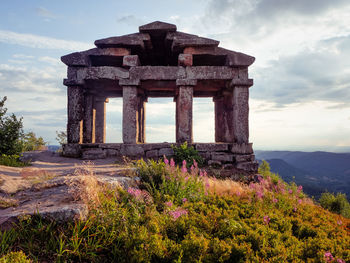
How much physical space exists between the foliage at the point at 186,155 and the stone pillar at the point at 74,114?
13.7 ft

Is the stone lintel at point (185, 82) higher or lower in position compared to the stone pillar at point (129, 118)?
higher

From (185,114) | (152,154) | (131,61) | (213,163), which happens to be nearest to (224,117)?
(185,114)

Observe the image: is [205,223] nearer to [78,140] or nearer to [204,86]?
[78,140]

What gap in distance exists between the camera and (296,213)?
4.17m

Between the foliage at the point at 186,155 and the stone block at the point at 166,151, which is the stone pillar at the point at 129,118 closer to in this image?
the stone block at the point at 166,151

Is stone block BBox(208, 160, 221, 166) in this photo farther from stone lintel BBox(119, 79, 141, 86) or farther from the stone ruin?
stone lintel BBox(119, 79, 141, 86)

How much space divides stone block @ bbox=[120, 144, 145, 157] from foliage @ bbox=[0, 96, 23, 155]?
4.27m

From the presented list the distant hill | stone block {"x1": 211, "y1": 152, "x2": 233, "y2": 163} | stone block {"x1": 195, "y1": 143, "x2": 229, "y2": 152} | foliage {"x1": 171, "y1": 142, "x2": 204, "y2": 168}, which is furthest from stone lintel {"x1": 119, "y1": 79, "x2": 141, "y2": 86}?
the distant hill

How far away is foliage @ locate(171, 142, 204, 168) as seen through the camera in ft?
25.0

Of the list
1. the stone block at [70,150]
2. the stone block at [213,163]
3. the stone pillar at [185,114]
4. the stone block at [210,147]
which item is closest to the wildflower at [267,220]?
the stone block at [213,163]

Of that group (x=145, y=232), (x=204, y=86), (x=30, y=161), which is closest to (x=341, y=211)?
(x=204, y=86)

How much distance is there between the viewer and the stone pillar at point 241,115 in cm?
855

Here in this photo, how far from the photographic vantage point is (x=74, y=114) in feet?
28.4

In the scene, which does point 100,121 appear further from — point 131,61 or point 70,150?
point 131,61
